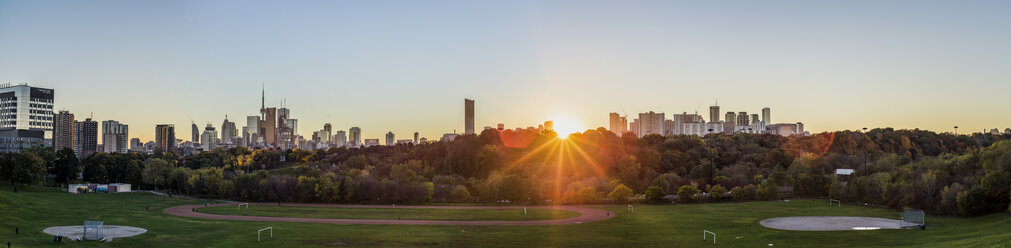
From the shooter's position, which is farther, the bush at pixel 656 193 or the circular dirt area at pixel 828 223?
the bush at pixel 656 193

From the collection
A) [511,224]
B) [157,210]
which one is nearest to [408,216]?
[511,224]

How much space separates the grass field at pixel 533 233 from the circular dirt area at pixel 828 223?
81.0 inches

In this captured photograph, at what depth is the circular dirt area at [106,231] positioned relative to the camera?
159ft

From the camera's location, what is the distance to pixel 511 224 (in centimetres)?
6266

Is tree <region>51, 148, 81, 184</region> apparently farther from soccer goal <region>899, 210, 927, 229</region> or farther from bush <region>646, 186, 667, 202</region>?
soccer goal <region>899, 210, 927, 229</region>

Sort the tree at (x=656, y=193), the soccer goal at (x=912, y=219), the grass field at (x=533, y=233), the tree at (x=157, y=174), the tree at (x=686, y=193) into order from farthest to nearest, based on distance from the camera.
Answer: the tree at (x=157, y=174) → the tree at (x=686, y=193) → the tree at (x=656, y=193) → the soccer goal at (x=912, y=219) → the grass field at (x=533, y=233)

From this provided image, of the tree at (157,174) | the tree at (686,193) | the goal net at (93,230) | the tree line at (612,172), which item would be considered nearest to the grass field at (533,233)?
the goal net at (93,230)

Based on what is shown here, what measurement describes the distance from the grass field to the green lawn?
8643mm

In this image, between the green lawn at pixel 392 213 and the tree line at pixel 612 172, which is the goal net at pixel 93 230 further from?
the tree line at pixel 612 172

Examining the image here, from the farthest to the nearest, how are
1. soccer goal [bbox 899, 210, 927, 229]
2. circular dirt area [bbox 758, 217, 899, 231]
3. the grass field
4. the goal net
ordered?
1. soccer goal [bbox 899, 210, 927, 229]
2. circular dirt area [bbox 758, 217, 899, 231]
3. the goal net
4. the grass field

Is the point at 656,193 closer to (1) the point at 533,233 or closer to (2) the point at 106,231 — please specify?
(1) the point at 533,233

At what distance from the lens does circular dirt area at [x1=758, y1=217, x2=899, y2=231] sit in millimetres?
52531

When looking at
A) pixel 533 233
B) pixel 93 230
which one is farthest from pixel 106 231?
pixel 533 233

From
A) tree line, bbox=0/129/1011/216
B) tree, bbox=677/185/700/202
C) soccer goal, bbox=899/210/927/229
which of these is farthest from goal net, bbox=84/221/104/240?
tree, bbox=677/185/700/202
